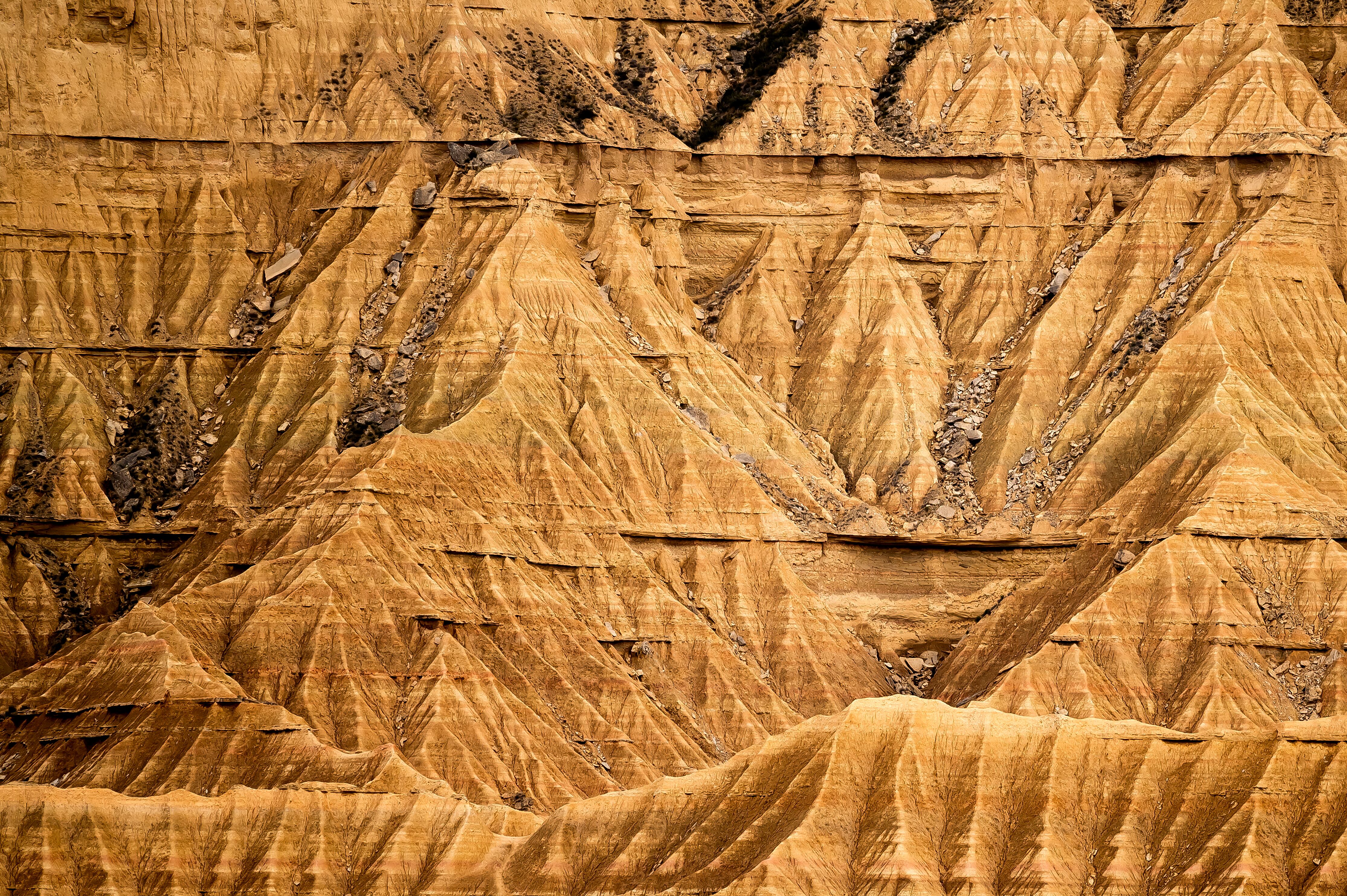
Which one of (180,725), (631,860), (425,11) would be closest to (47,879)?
(180,725)

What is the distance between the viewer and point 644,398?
470ft

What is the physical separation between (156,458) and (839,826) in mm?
49141

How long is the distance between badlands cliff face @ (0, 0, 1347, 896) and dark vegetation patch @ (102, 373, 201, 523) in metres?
0.31

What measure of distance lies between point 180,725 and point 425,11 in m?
47.3

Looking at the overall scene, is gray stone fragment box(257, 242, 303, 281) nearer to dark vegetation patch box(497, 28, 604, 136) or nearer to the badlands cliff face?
the badlands cliff face

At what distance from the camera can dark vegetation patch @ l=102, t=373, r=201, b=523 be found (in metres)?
143

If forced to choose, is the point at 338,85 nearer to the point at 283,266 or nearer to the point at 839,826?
the point at 283,266

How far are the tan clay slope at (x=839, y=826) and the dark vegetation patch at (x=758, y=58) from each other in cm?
5026

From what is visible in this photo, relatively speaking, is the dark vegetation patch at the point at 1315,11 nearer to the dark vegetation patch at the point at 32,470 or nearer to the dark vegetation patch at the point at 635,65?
the dark vegetation patch at the point at 635,65

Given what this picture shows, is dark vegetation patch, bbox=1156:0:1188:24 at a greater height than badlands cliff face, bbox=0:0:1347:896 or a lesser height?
greater

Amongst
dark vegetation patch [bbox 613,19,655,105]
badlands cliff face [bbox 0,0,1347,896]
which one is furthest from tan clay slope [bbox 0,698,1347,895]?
dark vegetation patch [bbox 613,19,655,105]

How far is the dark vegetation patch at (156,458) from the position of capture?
14275cm

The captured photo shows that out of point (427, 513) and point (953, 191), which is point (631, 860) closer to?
point (427, 513)

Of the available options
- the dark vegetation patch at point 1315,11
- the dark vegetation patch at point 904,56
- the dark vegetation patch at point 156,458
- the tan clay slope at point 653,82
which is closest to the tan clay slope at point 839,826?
the dark vegetation patch at point 156,458
